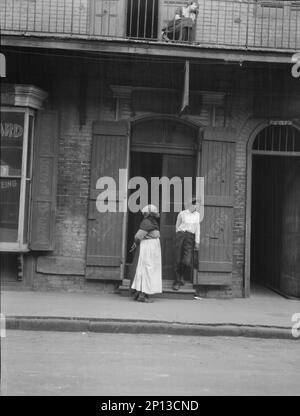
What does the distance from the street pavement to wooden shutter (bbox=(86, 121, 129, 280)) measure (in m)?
2.87

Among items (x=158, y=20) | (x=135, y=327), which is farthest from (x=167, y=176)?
(x=135, y=327)

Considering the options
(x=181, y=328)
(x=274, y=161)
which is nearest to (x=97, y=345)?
(x=181, y=328)

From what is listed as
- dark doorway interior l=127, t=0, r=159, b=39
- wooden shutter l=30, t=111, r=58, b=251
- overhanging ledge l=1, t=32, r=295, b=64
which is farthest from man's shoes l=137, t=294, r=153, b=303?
dark doorway interior l=127, t=0, r=159, b=39

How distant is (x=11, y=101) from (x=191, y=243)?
4.20 metres

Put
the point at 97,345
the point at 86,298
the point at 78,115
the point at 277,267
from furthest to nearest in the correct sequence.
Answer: the point at 277,267 < the point at 78,115 < the point at 86,298 < the point at 97,345

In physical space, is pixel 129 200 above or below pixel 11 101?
below

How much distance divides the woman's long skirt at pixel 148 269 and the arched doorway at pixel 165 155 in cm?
116

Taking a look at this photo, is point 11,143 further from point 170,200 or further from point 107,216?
point 170,200

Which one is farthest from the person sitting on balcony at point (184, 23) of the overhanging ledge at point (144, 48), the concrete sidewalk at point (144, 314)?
the concrete sidewalk at point (144, 314)

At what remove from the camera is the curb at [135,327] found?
8.79 metres

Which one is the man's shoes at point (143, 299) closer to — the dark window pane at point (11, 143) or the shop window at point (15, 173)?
the shop window at point (15, 173)

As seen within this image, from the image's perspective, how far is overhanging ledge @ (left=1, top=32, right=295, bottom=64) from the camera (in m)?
10.5

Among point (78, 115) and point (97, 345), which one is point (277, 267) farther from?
point (97, 345)

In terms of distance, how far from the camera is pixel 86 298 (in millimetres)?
10828
